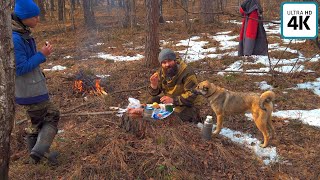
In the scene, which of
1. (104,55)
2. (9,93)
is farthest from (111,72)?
(9,93)

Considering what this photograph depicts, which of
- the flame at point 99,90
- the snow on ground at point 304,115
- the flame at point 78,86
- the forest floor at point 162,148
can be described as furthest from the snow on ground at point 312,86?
the flame at point 78,86

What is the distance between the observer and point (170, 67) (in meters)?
5.14

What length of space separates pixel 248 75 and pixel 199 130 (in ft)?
12.5

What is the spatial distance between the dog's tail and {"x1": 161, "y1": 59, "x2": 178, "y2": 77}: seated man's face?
1.42 meters

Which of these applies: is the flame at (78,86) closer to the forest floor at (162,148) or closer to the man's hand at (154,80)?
the forest floor at (162,148)

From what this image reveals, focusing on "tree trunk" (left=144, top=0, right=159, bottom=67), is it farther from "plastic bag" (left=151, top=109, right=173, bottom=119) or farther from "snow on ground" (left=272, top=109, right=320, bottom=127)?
"plastic bag" (left=151, top=109, right=173, bottom=119)

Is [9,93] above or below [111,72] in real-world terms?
above

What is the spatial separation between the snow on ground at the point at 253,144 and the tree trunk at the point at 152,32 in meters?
4.17

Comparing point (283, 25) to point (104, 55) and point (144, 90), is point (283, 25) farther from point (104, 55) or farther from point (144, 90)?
point (104, 55)

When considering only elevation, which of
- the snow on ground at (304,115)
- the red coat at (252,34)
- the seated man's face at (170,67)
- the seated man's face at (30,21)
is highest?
the seated man's face at (30,21)

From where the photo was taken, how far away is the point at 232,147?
15.3ft

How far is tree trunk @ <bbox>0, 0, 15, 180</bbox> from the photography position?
305 cm

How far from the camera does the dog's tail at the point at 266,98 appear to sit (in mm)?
4434

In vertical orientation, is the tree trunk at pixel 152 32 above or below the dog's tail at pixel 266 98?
above
